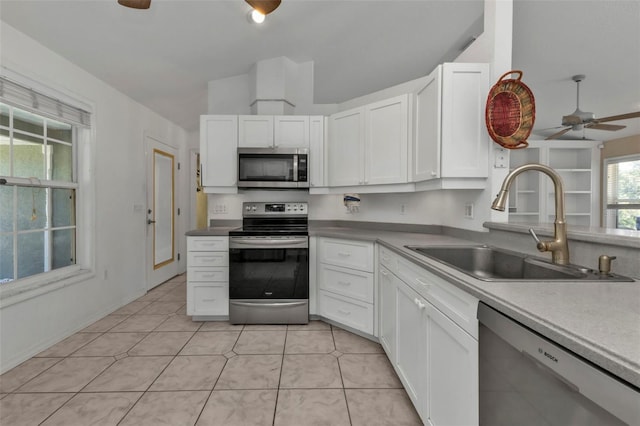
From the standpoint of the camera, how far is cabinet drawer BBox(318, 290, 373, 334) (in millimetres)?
2398

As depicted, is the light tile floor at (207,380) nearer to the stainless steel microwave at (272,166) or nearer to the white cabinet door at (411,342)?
the white cabinet door at (411,342)

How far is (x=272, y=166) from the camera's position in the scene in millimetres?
2932

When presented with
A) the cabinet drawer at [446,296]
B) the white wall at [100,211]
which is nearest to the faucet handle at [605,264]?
the cabinet drawer at [446,296]

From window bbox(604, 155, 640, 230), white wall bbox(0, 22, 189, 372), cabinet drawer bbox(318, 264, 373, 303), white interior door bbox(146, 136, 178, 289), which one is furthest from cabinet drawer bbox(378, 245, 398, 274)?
Answer: window bbox(604, 155, 640, 230)

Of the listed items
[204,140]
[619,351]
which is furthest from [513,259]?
[204,140]

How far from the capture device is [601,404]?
539 millimetres

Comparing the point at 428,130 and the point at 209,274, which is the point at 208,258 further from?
the point at 428,130

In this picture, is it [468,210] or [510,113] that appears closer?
[510,113]

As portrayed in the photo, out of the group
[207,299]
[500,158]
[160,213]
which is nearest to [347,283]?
[207,299]

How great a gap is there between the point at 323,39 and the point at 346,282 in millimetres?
2411

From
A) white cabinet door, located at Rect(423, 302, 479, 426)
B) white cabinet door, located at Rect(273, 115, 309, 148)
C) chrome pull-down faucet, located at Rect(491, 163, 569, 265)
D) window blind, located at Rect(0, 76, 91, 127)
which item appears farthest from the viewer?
white cabinet door, located at Rect(273, 115, 309, 148)

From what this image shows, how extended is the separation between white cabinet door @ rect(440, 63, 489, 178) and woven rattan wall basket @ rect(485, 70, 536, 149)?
4.4 inches

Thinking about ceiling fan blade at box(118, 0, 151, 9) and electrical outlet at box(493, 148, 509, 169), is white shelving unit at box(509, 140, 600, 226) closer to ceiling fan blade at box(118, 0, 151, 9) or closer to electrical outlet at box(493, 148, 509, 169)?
electrical outlet at box(493, 148, 509, 169)

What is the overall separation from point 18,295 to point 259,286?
5.59ft
